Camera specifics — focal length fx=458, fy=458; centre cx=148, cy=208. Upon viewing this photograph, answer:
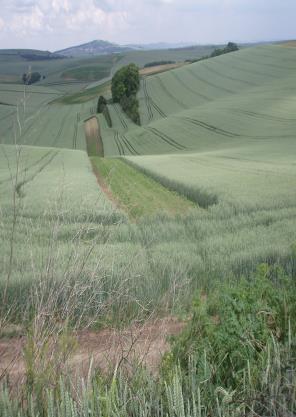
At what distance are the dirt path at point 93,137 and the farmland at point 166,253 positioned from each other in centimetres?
40

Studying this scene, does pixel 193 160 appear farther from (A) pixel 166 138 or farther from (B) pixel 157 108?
(B) pixel 157 108

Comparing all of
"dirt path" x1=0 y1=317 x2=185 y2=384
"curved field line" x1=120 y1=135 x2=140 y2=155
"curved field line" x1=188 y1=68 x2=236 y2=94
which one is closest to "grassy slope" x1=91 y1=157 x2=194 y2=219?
"dirt path" x1=0 y1=317 x2=185 y2=384

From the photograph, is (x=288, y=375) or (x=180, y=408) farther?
(x=288, y=375)

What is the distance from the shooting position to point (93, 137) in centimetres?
6088

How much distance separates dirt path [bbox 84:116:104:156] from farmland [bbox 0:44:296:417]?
1.32 feet

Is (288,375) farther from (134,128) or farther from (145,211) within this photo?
(134,128)

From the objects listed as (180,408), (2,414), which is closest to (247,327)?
(180,408)

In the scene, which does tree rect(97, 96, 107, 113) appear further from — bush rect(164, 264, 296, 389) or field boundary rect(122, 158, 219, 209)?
bush rect(164, 264, 296, 389)

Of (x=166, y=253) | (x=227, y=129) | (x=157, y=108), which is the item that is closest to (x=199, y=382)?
(x=166, y=253)

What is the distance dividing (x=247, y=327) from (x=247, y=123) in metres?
48.7

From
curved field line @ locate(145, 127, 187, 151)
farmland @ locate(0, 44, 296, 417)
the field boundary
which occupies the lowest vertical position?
curved field line @ locate(145, 127, 187, 151)

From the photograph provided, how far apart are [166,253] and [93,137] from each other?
53227mm

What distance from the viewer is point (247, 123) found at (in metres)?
51.1

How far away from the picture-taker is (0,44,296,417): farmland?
11.5 feet
